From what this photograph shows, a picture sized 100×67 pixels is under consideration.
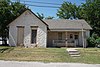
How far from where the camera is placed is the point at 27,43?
2966 centimetres

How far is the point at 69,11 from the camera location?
177 ft

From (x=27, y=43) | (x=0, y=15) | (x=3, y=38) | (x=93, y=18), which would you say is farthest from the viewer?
(x=93, y=18)

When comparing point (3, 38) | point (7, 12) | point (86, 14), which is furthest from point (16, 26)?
point (86, 14)

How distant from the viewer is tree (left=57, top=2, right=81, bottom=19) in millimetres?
52750

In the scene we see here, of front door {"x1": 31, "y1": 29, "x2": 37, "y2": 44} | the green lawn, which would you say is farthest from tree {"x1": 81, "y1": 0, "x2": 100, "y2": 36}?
the green lawn

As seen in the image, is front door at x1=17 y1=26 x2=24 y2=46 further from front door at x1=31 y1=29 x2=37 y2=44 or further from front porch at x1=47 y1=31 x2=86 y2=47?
front porch at x1=47 y1=31 x2=86 y2=47

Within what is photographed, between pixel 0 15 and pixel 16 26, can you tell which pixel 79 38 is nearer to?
pixel 16 26

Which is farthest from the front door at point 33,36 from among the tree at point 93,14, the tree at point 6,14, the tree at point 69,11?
the tree at point 69,11

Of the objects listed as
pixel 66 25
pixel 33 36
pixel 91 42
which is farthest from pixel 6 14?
pixel 91 42

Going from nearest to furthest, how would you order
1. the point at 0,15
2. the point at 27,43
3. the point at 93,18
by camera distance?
1. the point at 27,43
2. the point at 0,15
3. the point at 93,18

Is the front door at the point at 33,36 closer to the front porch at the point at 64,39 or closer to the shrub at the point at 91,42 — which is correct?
the front porch at the point at 64,39

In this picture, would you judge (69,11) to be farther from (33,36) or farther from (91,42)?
(33,36)

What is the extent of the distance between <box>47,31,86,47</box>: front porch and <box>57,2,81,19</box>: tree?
18009 millimetres

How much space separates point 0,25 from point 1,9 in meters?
2.53
